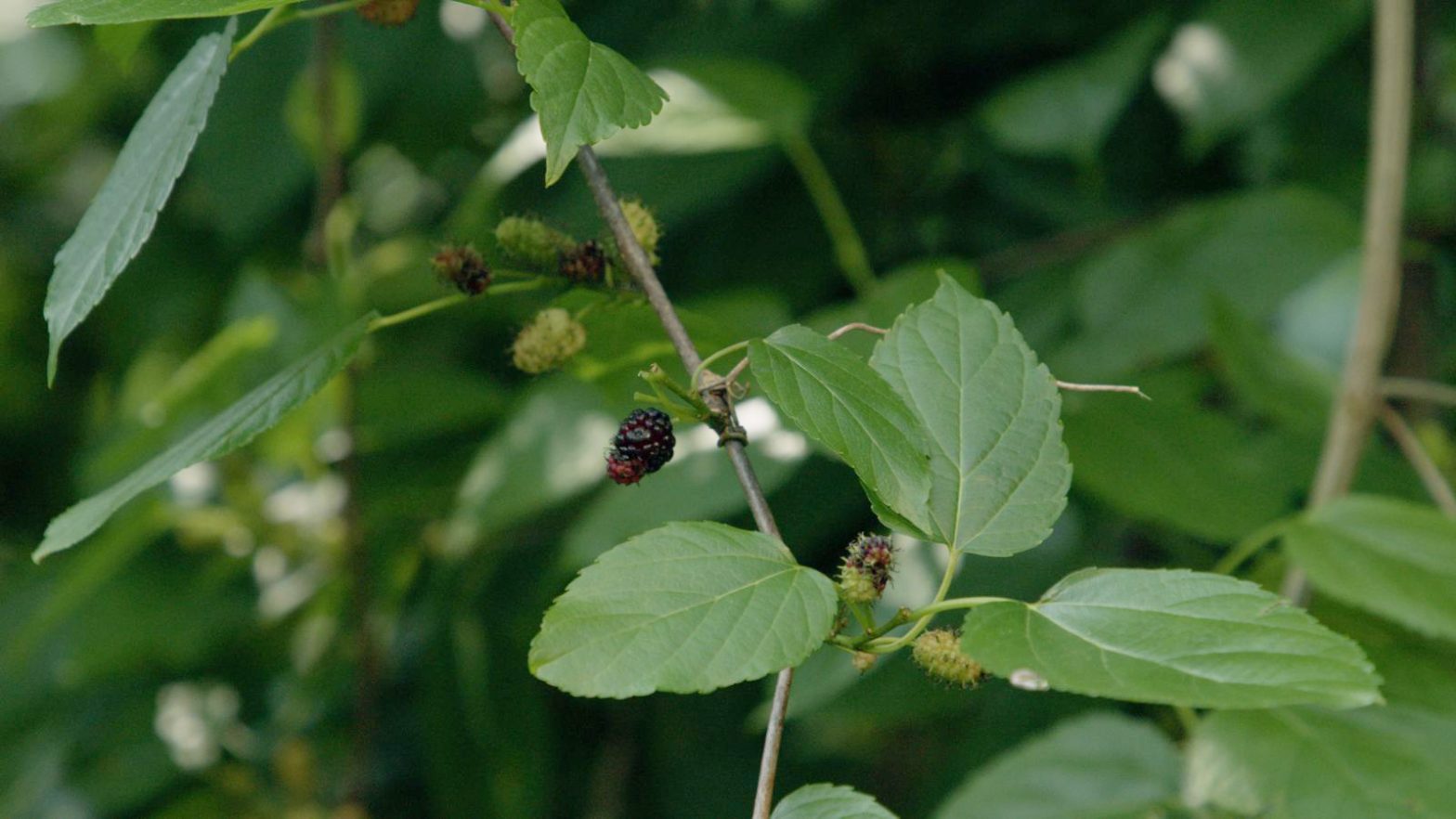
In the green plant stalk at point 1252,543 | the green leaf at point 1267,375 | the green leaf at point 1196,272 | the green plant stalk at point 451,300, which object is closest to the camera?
the green plant stalk at point 451,300

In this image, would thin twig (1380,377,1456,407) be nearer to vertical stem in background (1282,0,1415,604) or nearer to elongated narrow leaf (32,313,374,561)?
vertical stem in background (1282,0,1415,604)

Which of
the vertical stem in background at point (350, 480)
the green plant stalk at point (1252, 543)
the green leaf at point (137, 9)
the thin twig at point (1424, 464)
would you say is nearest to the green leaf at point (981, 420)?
the green leaf at point (137, 9)

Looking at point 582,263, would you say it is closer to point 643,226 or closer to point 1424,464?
point 643,226

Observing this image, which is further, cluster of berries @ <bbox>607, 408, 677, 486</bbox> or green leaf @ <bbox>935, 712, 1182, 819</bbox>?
green leaf @ <bbox>935, 712, 1182, 819</bbox>

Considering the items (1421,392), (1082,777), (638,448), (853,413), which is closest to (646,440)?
(638,448)

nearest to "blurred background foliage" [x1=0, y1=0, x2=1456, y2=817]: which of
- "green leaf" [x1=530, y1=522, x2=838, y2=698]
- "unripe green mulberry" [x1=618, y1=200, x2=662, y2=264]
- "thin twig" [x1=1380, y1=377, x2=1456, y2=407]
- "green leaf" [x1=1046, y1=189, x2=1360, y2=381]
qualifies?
"green leaf" [x1=1046, y1=189, x2=1360, y2=381]

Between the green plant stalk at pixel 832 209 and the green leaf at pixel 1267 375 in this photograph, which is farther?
the green plant stalk at pixel 832 209

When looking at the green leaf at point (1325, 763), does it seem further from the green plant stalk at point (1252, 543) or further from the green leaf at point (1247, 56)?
the green leaf at point (1247, 56)
